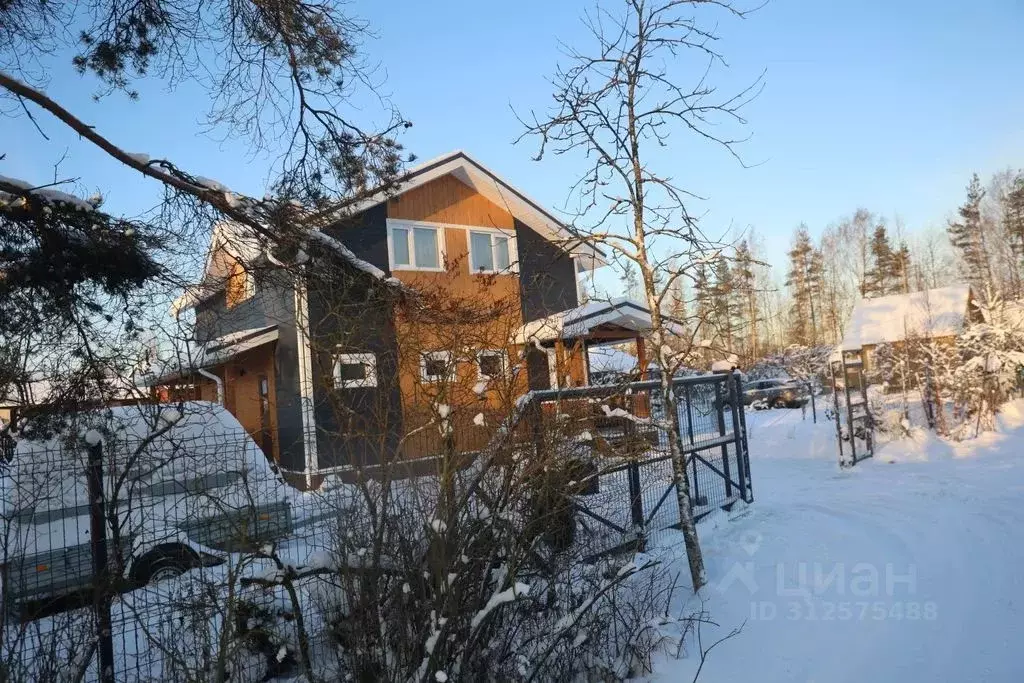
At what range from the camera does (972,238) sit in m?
40.2

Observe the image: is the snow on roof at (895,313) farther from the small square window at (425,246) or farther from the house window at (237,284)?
the house window at (237,284)

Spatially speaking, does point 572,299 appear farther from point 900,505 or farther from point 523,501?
point 523,501

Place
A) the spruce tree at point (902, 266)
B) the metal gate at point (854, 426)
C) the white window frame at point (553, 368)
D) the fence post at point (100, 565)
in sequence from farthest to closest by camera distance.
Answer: the spruce tree at point (902, 266)
the metal gate at point (854, 426)
the white window frame at point (553, 368)
the fence post at point (100, 565)

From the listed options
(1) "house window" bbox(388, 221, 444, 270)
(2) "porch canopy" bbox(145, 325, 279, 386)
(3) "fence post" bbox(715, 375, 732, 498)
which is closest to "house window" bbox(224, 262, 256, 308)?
(2) "porch canopy" bbox(145, 325, 279, 386)

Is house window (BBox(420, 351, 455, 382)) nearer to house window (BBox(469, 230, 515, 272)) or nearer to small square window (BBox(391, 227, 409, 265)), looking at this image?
small square window (BBox(391, 227, 409, 265))

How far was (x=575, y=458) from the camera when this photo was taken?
4.36 m

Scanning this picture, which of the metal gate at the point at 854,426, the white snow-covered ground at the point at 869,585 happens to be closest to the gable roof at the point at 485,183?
the metal gate at the point at 854,426

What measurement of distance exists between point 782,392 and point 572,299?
19.3 meters

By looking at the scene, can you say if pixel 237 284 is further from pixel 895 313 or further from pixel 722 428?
pixel 895 313

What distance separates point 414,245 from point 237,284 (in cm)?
963

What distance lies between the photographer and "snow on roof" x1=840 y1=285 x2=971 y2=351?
27766 millimetres

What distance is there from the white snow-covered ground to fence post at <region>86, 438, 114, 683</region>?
3.36 m

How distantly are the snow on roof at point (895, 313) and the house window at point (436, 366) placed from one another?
26524 mm

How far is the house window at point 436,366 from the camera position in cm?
420
